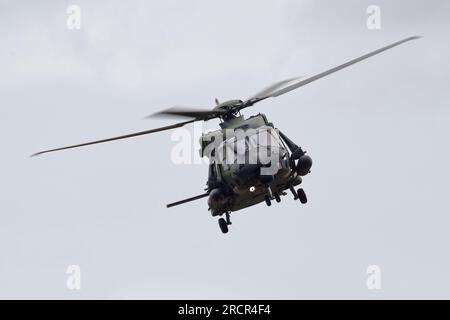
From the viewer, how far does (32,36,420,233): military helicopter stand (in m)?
51.8

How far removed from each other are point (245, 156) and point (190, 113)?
4377mm

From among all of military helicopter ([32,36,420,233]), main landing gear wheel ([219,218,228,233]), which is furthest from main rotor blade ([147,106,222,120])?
main landing gear wheel ([219,218,228,233])

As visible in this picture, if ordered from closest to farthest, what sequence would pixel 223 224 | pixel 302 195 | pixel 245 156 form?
pixel 245 156
pixel 302 195
pixel 223 224

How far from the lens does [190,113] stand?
5469 centimetres

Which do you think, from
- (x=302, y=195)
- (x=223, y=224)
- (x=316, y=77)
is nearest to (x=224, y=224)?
(x=223, y=224)

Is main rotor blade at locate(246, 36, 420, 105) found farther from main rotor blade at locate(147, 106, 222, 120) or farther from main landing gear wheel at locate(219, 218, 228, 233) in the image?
main landing gear wheel at locate(219, 218, 228, 233)

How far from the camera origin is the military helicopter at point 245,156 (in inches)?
2037

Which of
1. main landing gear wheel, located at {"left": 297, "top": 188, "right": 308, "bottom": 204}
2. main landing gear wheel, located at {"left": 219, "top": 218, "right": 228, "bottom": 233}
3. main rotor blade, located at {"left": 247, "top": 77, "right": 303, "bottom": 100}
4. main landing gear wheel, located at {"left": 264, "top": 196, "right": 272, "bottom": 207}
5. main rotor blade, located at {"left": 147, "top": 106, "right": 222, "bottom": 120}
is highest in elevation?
main rotor blade, located at {"left": 247, "top": 77, "right": 303, "bottom": 100}

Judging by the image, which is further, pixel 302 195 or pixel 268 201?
pixel 302 195

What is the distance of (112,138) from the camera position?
171 feet

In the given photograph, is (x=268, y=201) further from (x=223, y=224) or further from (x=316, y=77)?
(x=316, y=77)
